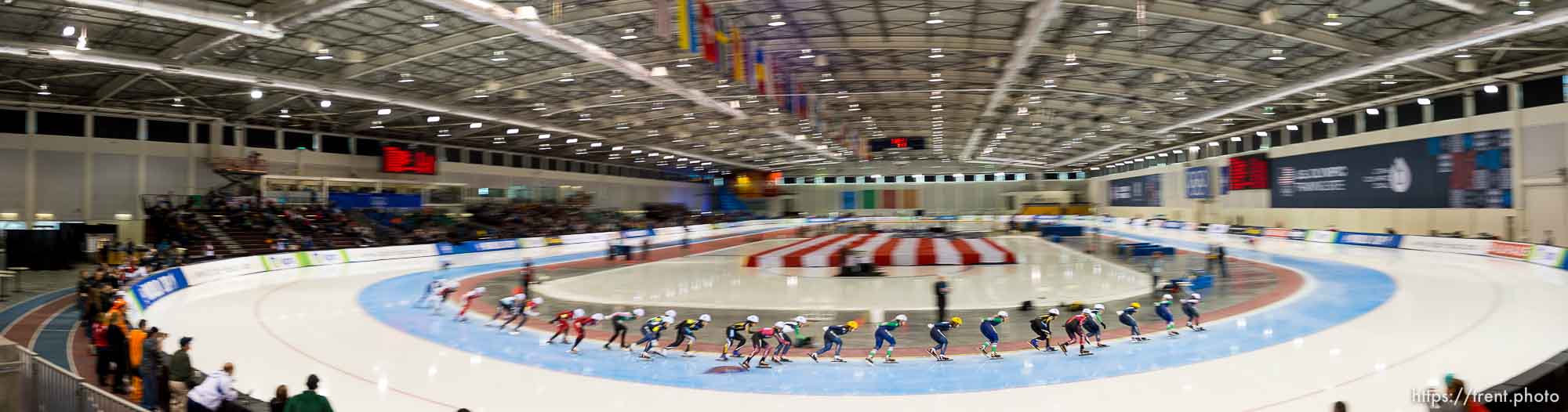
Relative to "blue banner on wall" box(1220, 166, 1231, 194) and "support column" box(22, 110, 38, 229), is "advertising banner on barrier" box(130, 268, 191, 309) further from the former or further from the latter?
"blue banner on wall" box(1220, 166, 1231, 194)

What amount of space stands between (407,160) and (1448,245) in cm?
4657

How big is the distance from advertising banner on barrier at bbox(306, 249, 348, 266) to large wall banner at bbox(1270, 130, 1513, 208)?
41.6 metres

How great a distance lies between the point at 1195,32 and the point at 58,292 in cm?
3267

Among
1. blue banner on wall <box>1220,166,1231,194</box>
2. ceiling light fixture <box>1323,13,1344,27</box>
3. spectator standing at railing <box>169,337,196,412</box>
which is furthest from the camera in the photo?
blue banner on wall <box>1220,166,1231,194</box>

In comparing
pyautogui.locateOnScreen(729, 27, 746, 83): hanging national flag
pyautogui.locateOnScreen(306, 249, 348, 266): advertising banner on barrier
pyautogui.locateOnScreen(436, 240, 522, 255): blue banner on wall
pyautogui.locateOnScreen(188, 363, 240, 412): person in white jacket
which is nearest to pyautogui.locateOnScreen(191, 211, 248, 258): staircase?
pyautogui.locateOnScreen(306, 249, 348, 266): advertising banner on barrier

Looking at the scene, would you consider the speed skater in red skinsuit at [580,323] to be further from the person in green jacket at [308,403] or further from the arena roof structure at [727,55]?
the person in green jacket at [308,403]

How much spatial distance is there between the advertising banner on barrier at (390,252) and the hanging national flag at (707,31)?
20.5 meters

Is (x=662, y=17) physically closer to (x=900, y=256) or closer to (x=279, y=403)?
(x=279, y=403)

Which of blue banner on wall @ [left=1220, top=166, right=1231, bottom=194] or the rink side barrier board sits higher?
blue banner on wall @ [left=1220, top=166, right=1231, bottom=194]

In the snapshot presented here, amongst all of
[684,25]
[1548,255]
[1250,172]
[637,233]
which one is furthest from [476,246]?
[1250,172]

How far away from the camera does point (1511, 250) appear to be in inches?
878

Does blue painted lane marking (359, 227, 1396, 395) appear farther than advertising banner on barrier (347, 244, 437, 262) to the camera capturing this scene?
No

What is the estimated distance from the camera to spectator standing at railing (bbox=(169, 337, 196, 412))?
7.36 meters

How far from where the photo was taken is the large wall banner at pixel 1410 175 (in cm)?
2484
